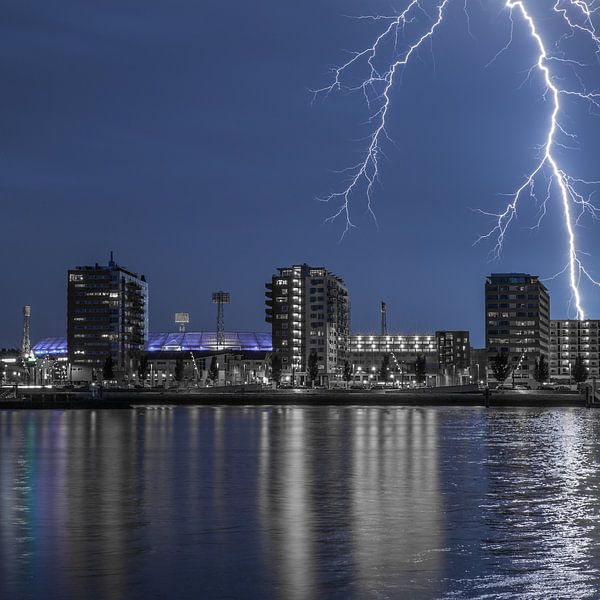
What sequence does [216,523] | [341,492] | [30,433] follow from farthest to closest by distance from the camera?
[30,433] → [341,492] → [216,523]

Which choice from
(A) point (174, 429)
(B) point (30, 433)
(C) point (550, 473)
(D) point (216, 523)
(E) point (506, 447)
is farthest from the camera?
(A) point (174, 429)

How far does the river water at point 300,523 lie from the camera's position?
17.8m

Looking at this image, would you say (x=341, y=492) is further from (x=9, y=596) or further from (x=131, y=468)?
(x=9, y=596)

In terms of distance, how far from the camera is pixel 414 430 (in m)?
74.5

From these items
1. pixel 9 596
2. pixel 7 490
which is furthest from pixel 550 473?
pixel 9 596

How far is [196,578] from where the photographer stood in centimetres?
1823

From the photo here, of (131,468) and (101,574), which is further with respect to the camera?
(131,468)

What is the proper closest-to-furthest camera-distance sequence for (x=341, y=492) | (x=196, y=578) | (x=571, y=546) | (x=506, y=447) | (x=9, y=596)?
(x=9, y=596)
(x=196, y=578)
(x=571, y=546)
(x=341, y=492)
(x=506, y=447)

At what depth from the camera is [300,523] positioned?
2534cm

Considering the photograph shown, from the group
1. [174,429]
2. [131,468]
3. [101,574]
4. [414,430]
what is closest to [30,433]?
[174,429]

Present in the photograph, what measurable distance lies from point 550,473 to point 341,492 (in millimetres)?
10655

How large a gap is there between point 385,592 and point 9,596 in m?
6.36

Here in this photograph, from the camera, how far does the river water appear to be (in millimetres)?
17844

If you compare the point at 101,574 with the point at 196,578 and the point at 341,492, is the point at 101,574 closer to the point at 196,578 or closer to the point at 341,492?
the point at 196,578
